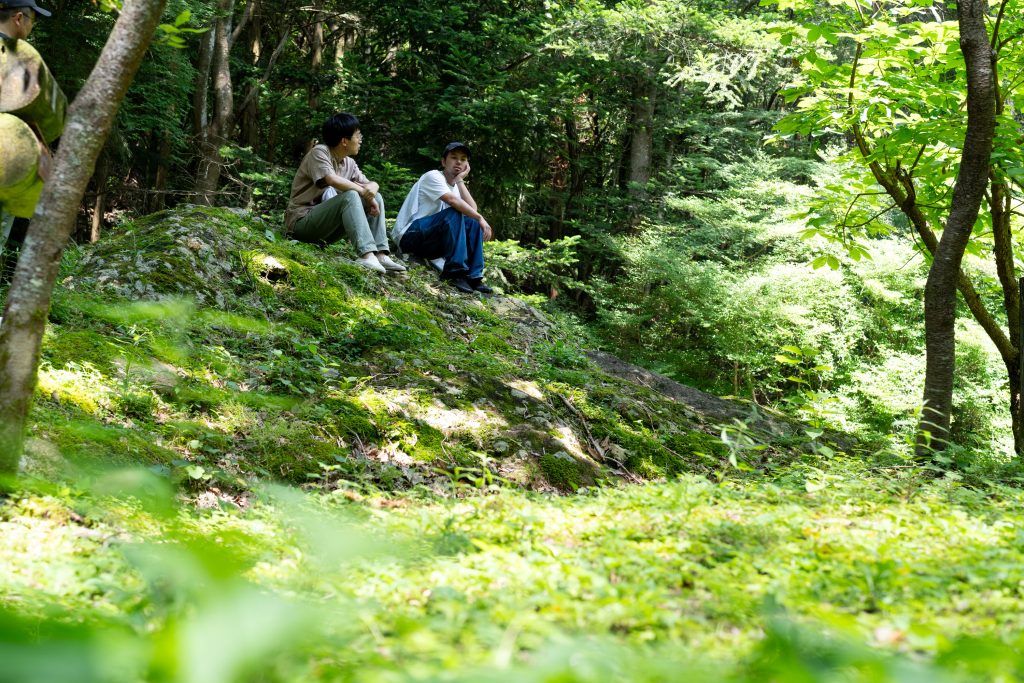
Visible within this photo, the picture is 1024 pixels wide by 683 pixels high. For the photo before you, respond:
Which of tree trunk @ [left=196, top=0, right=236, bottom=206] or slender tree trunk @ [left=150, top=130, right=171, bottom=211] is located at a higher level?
tree trunk @ [left=196, top=0, right=236, bottom=206]

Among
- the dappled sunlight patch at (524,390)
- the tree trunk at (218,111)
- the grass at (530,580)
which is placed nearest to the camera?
the grass at (530,580)

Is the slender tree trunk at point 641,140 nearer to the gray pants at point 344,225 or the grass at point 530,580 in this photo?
the gray pants at point 344,225

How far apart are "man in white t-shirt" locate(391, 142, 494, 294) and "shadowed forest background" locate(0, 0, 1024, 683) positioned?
0.38 m

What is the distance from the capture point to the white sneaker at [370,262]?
6.40 metres

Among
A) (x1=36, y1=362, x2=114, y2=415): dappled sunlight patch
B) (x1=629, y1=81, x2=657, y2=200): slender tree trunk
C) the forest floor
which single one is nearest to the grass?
the forest floor

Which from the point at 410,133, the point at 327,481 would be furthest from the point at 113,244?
the point at 410,133

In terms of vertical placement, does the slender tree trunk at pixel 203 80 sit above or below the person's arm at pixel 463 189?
above

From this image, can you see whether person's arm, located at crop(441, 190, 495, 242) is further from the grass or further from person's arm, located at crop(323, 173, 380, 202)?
the grass

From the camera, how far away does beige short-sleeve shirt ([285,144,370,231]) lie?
21.6 ft

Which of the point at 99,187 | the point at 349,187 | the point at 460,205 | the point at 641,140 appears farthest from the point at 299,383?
the point at 641,140

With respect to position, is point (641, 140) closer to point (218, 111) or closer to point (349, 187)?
point (218, 111)

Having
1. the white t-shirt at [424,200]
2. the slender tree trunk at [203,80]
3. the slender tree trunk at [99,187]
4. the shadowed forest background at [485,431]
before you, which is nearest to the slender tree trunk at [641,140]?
the shadowed forest background at [485,431]

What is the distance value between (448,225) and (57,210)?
202 inches

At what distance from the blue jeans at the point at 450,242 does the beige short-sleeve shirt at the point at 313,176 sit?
75cm
